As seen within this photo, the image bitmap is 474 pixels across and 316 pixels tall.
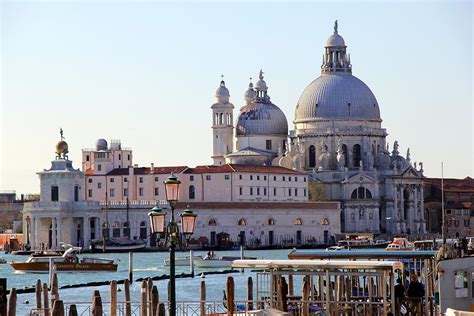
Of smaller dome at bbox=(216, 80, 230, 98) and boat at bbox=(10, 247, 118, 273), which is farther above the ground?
smaller dome at bbox=(216, 80, 230, 98)

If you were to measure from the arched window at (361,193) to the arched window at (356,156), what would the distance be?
4601 millimetres

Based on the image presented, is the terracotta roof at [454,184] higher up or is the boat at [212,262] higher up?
the terracotta roof at [454,184]

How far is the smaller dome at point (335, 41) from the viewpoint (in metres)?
130

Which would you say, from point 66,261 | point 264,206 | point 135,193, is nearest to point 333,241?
point 264,206

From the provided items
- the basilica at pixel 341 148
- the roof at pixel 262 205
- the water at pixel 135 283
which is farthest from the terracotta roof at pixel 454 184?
the water at pixel 135 283

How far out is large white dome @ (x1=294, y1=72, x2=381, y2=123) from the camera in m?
125

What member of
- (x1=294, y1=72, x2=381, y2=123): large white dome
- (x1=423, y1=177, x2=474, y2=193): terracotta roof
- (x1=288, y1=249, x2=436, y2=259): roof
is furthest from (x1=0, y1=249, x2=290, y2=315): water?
(x1=423, y1=177, x2=474, y2=193): terracotta roof

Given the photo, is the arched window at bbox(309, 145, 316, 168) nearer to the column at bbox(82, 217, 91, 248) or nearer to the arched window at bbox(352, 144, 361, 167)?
the arched window at bbox(352, 144, 361, 167)

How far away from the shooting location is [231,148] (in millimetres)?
132250

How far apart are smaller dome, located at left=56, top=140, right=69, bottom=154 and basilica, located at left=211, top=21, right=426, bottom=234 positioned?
966 inches

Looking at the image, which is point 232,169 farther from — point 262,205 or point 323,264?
point 323,264

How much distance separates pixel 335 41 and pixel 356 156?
9730mm

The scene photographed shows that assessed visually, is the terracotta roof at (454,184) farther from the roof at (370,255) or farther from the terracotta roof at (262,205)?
the roof at (370,255)

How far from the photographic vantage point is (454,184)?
141 meters
